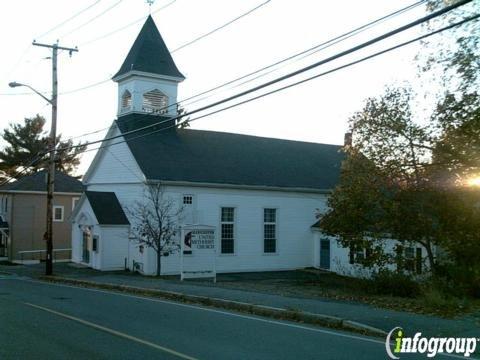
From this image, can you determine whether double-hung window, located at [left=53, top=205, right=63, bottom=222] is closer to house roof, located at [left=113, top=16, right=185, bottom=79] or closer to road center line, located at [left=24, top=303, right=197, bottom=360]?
house roof, located at [left=113, top=16, right=185, bottom=79]

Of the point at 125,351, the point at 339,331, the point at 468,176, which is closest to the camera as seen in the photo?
the point at 125,351

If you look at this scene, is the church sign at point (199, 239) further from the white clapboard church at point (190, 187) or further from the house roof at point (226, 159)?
the house roof at point (226, 159)

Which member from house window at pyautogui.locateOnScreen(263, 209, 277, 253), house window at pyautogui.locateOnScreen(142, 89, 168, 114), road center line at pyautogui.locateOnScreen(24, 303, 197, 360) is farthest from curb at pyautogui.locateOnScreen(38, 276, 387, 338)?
house window at pyautogui.locateOnScreen(142, 89, 168, 114)

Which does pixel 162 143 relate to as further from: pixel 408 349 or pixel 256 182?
pixel 408 349

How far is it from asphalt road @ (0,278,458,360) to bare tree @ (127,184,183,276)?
43.7 ft

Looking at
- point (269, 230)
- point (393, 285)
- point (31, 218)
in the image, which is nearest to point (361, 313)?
point (393, 285)

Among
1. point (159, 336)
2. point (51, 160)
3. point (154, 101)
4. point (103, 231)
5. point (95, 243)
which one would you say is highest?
point (154, 101)

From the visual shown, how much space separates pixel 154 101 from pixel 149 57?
2721 millimetres

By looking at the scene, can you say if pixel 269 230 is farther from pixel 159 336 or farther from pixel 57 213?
pixel 159 336

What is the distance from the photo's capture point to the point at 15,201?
42469mm

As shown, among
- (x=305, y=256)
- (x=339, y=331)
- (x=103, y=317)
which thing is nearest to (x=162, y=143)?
(x=305, y=256)

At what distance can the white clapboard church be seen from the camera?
30.3 meters

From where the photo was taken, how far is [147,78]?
3372 centimetres

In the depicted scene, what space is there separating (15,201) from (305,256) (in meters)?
22.1
